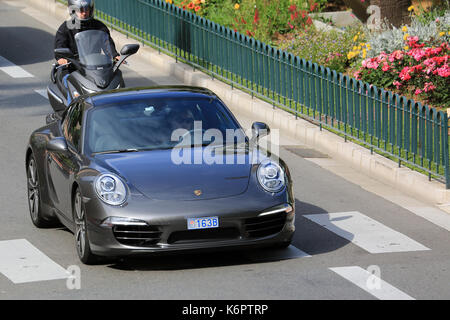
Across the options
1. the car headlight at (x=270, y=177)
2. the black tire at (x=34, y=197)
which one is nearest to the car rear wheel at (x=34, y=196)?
the black tire at (x=34, y=197)

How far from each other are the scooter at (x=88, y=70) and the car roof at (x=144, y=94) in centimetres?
285

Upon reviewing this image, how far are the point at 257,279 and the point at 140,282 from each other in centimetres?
98

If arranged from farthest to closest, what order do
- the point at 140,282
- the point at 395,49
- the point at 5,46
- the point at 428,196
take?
the point at 5,46, the point at 395,49, the point at 428,196, the point at 140,282

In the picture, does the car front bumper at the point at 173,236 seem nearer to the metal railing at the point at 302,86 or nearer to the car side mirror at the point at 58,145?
the car side mirror at the point at 58,145

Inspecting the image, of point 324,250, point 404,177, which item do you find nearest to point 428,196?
point 404,177

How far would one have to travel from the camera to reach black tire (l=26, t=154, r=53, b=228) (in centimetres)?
1111

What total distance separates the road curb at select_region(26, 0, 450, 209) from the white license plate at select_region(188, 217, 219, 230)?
4224 millimetres

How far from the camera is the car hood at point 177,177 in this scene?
9.23 m

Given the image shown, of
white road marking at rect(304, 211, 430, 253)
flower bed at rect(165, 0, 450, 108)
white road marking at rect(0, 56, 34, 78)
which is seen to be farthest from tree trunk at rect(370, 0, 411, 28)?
white road marking at rect(304, 211, 430, 253)

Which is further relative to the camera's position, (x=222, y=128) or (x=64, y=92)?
(x=64, y=92)

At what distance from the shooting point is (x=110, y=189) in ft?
30.3

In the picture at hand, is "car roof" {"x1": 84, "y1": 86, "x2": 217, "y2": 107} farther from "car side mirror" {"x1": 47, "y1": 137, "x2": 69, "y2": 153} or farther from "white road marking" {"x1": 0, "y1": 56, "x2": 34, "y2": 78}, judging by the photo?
"white road marking" {"x1": 0, "y1": 56, "x2": 34, "y2": 78}

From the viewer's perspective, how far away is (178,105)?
10.6m

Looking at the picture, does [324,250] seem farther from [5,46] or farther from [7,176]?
[5,46]
